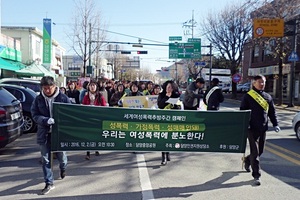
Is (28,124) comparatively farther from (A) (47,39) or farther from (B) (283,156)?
(A) (47,39)

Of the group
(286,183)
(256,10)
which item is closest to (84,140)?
(286,183)

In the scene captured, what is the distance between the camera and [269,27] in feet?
63.6

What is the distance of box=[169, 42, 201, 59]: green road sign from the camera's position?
104 ft

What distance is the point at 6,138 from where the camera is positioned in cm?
628

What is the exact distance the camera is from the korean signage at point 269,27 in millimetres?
19219

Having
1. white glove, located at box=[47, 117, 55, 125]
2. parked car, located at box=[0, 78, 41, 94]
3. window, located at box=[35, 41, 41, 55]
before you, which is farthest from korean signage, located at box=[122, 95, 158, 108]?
window, located at box=[35, 41, 41, 55]

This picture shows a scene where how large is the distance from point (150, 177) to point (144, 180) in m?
0.21

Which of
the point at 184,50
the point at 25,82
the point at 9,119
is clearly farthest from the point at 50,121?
the point at 184,50

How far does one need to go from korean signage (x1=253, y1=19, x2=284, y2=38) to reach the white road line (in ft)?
51.8

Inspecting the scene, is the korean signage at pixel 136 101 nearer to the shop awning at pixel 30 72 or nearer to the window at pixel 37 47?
the shop awning at pixel 30 72

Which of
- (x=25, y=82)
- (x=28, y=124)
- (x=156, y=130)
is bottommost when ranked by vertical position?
(x=28, y=124)

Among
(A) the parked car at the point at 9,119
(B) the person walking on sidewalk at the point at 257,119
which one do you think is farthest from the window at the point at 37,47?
(B) the person walking on sidewalk at the point at 257,119

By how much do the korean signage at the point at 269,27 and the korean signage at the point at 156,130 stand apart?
15805 mm

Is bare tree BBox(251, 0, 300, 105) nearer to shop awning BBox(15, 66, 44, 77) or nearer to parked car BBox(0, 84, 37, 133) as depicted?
shop awning BBox(15, 66, 44, 77)
